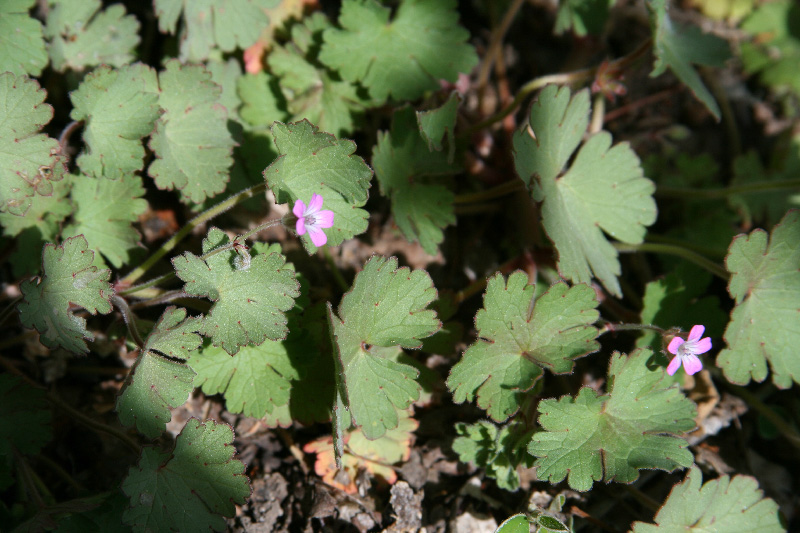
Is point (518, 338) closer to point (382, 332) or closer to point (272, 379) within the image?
point (382, 332)

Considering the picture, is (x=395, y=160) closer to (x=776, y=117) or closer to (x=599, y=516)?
(x=599, y=516)

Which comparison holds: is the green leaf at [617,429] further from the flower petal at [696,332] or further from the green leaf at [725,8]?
the green leaf at [725,8]

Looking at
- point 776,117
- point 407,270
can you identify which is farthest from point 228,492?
point 776,117

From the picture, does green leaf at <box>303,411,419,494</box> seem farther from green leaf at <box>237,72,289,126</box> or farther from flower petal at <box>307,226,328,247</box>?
green leaf at <box>237,72,289,126</box>

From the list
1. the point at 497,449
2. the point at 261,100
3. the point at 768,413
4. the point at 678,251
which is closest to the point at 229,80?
the point at 261,100

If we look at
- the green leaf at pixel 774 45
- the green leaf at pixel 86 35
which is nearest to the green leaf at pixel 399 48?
the green leaf at pixel 86 35
